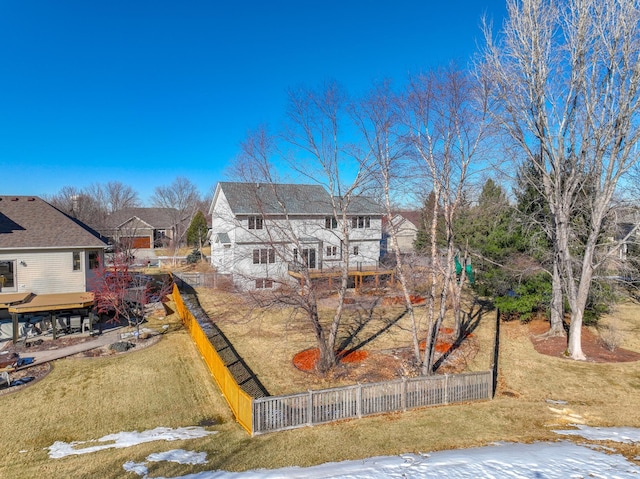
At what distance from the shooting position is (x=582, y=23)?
14.1m

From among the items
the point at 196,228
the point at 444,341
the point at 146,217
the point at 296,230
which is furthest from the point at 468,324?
the point at 146,217

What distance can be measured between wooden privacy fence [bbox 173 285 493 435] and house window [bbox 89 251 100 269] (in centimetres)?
1175

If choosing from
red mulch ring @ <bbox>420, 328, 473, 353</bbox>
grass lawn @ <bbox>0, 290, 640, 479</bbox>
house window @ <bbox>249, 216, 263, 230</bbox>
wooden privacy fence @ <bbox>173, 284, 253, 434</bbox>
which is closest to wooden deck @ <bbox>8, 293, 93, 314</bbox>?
grass lawn @ <bbox>0, 290, 640, 479</bbox>

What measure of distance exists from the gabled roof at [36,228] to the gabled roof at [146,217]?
33438mm

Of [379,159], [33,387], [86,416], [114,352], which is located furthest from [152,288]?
[379,159]

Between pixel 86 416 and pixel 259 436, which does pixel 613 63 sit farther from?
pixel 86 416

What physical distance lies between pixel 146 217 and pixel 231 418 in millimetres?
50550

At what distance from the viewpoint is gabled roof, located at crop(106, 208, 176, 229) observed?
Result: 176ft

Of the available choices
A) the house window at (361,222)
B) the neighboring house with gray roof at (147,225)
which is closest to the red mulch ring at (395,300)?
the house window at (361,222)

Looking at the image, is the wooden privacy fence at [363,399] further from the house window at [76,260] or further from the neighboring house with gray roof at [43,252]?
the house window at [76,260]

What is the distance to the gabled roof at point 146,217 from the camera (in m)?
53.6

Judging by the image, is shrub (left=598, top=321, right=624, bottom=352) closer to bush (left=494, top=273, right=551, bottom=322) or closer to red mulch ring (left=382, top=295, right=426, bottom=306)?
bush (left=494, top=273, right=551, bottom=322)

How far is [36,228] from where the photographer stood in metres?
18.9

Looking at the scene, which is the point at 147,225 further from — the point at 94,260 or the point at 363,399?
the point at 363,399
